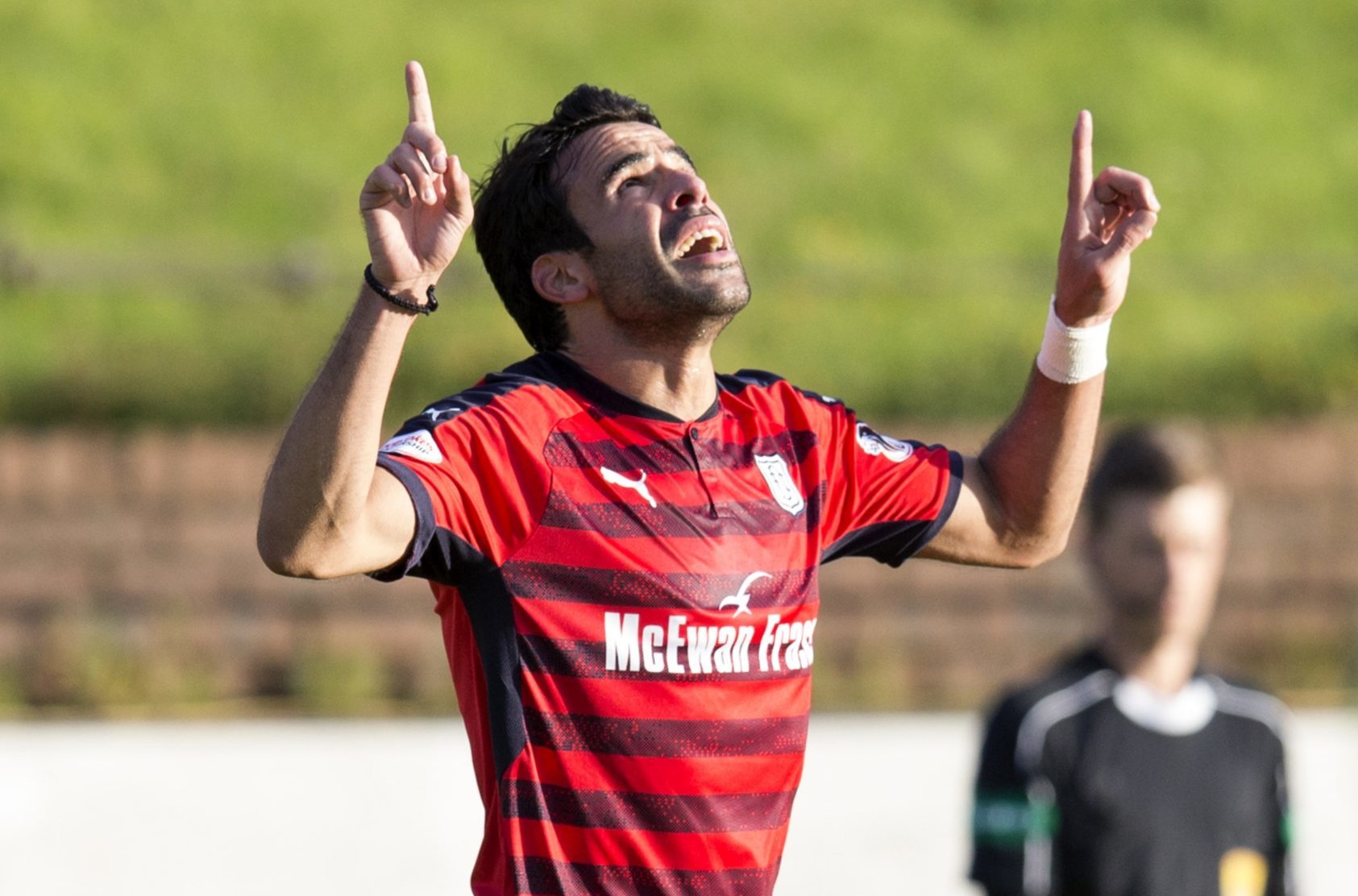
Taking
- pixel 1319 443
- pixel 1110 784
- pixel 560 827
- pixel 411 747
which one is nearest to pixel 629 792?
pixel 560 827

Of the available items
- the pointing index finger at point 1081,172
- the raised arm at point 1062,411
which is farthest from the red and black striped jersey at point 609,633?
the pointing index finger at point 1081,172

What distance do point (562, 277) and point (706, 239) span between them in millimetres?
299

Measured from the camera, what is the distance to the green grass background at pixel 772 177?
11812mm

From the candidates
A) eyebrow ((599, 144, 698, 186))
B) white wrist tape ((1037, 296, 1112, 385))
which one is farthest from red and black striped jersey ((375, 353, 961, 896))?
white wrist tape ((1037, 296, 1112, 385))

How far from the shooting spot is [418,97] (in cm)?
301

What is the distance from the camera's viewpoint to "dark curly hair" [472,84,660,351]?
3531mm

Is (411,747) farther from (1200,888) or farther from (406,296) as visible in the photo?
(406,296)

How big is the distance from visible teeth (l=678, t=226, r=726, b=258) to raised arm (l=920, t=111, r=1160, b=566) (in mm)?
687

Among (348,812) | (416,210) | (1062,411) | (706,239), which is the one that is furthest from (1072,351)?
(348,812)

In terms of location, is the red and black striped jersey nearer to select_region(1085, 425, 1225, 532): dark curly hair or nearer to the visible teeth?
the visible teeth

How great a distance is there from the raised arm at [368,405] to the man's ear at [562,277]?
0.52 m

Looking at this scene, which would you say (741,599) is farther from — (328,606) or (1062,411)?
(328,606)

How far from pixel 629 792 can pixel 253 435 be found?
758 cm

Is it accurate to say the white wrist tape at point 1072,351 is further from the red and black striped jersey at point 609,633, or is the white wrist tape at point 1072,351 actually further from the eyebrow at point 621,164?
the eyebrow at point 621,164
